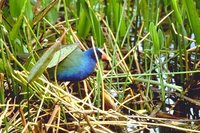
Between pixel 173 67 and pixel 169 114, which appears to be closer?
pixel 169 114

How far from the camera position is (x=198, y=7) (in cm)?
295

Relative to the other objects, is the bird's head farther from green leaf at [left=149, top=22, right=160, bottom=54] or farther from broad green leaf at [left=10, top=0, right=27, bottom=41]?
broad green leaf at [left=10, top=0, right=27, bottom=41]

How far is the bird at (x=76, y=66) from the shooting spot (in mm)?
2547

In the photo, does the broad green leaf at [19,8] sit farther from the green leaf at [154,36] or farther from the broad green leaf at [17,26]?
the green leaf at [154,36]

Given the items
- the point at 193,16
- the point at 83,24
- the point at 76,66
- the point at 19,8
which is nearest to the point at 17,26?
the point at 19,8

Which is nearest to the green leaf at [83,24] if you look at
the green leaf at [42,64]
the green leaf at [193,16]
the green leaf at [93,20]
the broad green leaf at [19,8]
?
the green leaf at [93,20]

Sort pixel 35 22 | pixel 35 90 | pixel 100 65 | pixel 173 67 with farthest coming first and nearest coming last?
pixel 173 67, pixel 100 65, pixel 35 22, pixel 35 90

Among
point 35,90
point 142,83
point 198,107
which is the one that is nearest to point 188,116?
point 198,107

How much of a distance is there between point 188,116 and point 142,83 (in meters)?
0.27

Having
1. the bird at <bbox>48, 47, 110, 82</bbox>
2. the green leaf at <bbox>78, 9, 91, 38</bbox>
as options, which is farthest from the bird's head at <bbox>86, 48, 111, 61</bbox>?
the green leaf at <bbox>78, 9, 91, 38</bbox>

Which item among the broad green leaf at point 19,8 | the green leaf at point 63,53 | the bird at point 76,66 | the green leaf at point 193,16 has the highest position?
the broad green leaf at point 19,8

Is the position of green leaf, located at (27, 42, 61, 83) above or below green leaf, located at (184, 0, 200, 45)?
below

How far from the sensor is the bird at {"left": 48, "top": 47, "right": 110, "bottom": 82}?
2.55 meters

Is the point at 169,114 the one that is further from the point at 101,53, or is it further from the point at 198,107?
the point at 101,53
